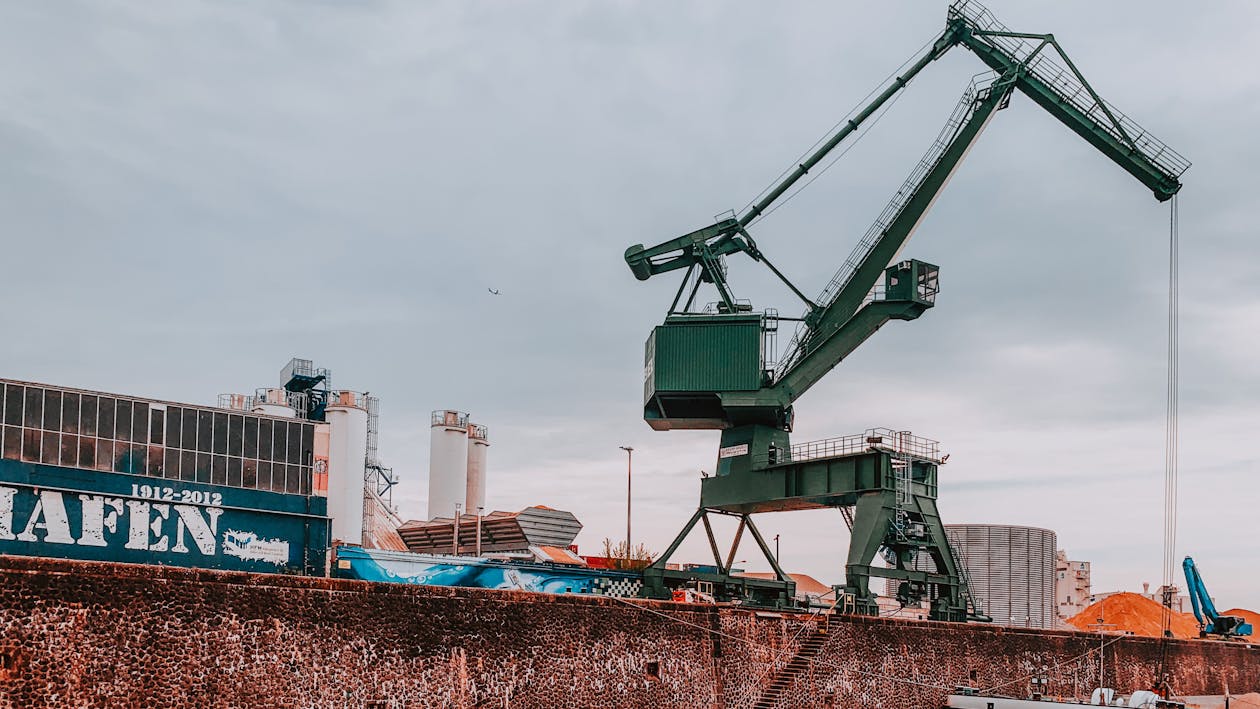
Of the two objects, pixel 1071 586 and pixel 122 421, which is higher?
pixel 122 421

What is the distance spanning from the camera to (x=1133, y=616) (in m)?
73.3

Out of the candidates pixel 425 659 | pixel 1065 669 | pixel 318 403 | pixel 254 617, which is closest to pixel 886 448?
pixel 1065 669

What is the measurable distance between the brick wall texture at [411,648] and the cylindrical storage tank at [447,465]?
135 feet

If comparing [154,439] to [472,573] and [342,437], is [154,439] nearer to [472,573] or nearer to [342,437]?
[472,573]

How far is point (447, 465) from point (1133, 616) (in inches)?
1699

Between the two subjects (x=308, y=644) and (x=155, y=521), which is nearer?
(x=308, y=644)

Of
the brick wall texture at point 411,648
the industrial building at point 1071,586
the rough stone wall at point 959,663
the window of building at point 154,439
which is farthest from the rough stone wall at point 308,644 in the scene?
the industrial building at point 1071,586

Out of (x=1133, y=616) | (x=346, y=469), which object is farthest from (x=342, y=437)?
(x=1133, y=616)

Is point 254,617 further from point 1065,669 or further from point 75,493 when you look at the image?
point 1065,669

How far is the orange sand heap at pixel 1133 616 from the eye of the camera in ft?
237

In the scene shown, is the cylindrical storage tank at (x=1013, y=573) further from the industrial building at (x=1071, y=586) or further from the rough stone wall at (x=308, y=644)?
the rough stone wall at (x=308, y=644)

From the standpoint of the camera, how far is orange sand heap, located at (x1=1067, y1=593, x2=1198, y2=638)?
7212cm

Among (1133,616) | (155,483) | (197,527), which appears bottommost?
(1133,616)

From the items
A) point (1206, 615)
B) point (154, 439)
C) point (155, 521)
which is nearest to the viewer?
point (155, 521)
